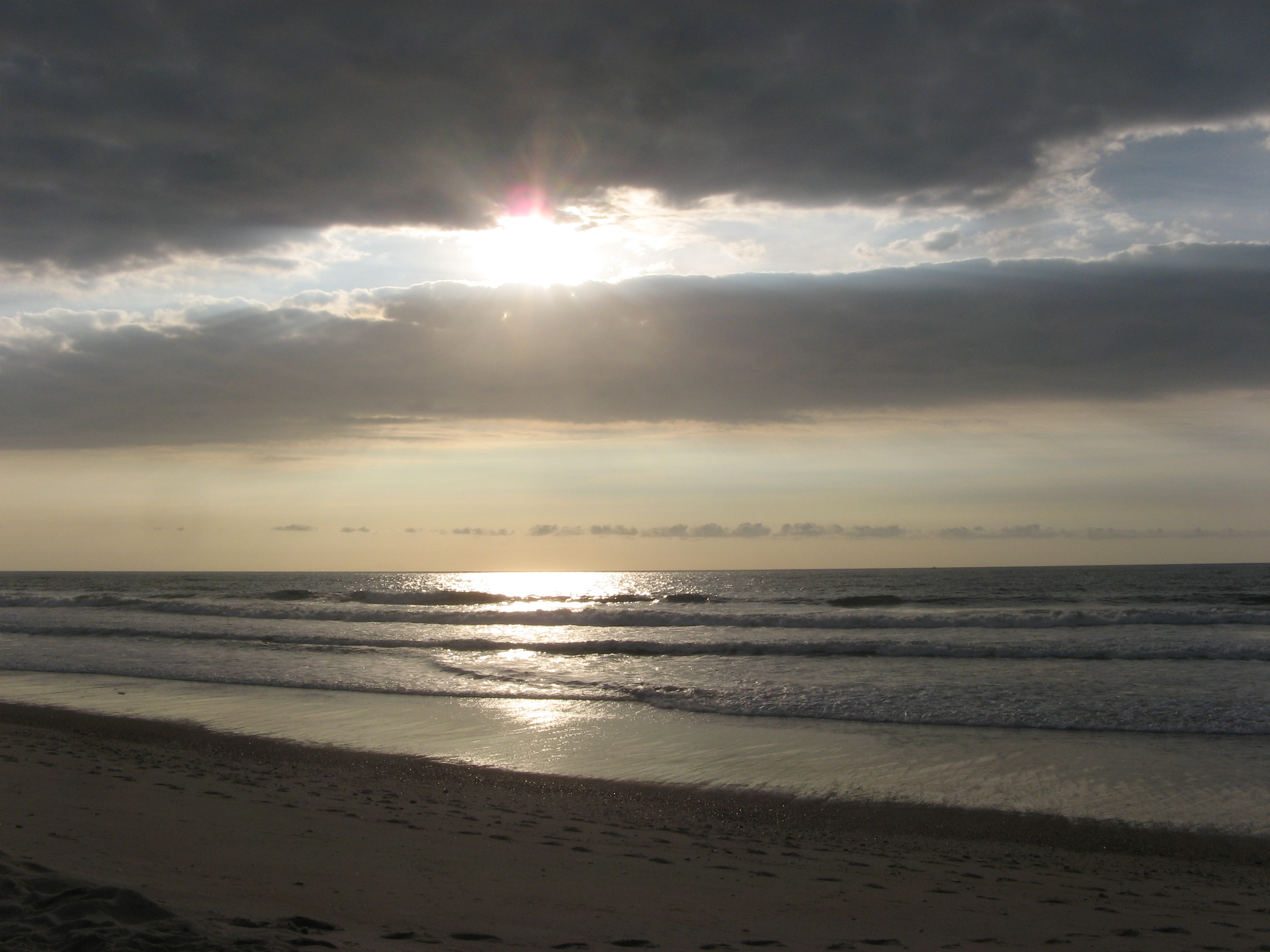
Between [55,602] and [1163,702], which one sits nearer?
[1163,702]

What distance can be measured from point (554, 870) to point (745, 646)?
1687cm

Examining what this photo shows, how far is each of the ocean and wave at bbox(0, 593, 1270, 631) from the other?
0.67 feet

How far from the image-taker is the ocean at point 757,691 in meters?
9.46

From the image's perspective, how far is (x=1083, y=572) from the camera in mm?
86125

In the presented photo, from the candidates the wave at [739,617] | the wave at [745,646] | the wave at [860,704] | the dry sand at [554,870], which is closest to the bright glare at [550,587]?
the wave at [739,617]

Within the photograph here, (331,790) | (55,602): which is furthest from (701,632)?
(55,602)

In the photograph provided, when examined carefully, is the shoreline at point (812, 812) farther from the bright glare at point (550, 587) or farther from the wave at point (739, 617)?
the bright glare at point (550, 587)

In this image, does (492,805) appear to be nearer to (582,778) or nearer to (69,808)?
(582,778)

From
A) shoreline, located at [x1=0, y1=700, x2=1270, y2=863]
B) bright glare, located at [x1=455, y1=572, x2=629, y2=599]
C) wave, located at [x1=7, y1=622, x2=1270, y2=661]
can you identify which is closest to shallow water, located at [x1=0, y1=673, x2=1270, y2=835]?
shoreline, located at [x1=0, y1=700, x2=1270, y2=863]

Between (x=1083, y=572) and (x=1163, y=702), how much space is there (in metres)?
82.9

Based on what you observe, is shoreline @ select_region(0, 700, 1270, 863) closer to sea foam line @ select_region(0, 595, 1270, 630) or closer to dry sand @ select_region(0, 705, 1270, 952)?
dry sand @ select_region(0, 705, 1270, 952)

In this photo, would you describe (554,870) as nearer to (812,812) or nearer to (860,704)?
(812,812)

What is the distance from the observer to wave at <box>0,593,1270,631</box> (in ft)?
94.0

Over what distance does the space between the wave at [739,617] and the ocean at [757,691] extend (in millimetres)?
204
